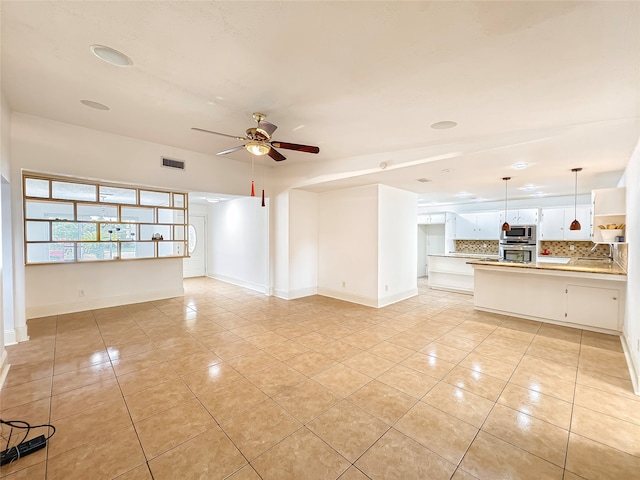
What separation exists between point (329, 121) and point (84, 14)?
2.36 metres

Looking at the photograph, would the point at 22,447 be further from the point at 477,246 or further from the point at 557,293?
the point at 477,246

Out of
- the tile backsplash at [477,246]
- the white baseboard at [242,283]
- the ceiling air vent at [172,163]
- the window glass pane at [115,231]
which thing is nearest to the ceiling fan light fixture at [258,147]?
the ceiling air vent at [172,163]

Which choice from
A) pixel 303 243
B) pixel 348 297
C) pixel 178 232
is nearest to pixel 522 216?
pixel 348 297

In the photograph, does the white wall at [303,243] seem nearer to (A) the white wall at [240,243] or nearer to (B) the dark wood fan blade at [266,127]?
(A) the white wall at [240,243]

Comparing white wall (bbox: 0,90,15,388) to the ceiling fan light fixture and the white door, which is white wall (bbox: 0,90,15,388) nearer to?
the ceiling fan light fixture

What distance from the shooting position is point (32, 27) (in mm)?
2008

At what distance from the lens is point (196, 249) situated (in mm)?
8938

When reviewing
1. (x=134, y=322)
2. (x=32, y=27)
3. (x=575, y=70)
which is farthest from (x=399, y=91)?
(x=134, y=322)

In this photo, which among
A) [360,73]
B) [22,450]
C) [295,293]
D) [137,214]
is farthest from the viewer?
[295,293]

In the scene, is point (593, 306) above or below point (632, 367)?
above

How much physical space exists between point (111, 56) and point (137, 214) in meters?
4.22

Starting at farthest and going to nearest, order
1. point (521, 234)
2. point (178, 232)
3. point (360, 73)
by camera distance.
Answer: point (521, 234) → point (178, 232) → point (360, 73)

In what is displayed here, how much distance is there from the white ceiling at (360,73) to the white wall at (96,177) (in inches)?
14.4

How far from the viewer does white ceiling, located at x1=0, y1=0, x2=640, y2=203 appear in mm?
1787
